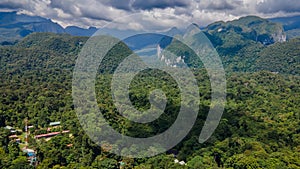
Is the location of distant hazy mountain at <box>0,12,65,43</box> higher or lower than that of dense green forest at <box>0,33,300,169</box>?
higher

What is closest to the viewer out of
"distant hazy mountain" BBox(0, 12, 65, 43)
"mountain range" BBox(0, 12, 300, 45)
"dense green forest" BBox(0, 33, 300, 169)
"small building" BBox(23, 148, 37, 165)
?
"dense green forest" BBox(0, 33, 300, 169)

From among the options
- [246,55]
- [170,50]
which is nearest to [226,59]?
[246,55]

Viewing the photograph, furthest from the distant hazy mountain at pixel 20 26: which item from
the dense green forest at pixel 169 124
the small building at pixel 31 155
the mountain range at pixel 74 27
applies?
the small building at pixel 31 155

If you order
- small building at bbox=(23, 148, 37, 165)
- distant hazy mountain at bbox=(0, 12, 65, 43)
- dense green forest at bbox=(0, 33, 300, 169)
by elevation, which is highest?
distant hazy mountain at bbox=(0, 12, 65, 43)

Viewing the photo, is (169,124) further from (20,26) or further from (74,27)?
(74,27)

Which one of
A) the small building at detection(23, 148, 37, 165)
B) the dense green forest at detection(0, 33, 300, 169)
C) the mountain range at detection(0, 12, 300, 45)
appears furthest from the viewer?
the mountain range at detection(0, 12, 300, 45)

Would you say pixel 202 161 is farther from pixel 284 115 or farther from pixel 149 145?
pixel 284 115

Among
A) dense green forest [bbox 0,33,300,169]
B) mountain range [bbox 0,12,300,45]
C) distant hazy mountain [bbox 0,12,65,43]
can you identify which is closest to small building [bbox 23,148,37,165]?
dense green forest [bbox 0,33,300,169]

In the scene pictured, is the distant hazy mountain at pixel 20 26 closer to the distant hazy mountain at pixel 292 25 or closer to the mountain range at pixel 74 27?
the mountain range at pixel 74 27

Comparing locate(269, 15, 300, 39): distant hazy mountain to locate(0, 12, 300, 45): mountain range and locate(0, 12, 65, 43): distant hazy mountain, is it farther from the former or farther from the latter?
locate(0, 12, 65, 43): distant hazy mountain

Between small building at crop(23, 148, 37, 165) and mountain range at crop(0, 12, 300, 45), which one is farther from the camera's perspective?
mountain range at crop(0, 12, 300, 45)

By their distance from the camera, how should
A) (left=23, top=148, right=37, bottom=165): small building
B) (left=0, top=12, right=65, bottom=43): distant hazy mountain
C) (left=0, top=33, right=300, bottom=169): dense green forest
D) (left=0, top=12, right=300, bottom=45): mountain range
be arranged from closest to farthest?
(left=0, top=33, right=300, bottom=169): dense green forest, (left=23, top=148, right=37, bottom=165): small building, (left=0, top=12, right=300, bottom=45): mountain range, (left=0, top=12, right=65, bottom=43): distant hazy mountain
